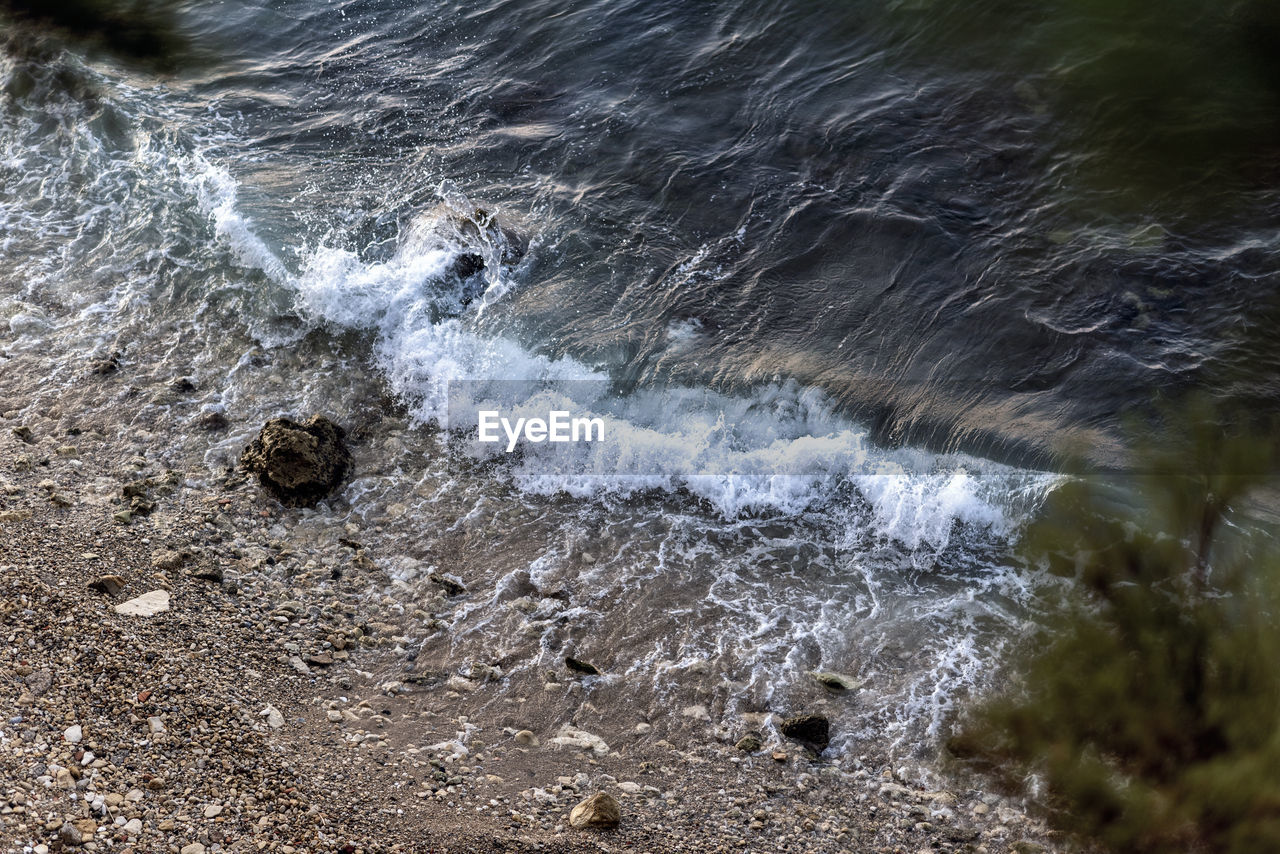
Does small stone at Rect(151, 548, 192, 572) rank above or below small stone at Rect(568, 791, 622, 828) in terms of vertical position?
above

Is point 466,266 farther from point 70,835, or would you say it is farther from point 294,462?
point 70,835

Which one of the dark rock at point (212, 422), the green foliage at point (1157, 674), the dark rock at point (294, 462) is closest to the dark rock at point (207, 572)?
the dark rock at point (294, 462)

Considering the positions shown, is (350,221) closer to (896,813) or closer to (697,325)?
(697,325)

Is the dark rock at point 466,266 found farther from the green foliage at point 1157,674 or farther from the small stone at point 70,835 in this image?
the small stone at point 70,835

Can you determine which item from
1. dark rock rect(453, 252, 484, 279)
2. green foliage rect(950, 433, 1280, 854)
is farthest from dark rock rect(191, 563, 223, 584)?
green foliage rect(950, 433, 1280, 854)

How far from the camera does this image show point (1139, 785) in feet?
12.5

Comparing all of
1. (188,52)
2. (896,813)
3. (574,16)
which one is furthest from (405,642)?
(188,52)

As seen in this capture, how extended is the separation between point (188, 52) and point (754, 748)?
504 inches

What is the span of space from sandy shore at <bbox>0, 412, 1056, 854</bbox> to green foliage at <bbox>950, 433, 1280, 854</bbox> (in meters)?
0.53

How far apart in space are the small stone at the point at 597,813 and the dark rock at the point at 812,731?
1.22m

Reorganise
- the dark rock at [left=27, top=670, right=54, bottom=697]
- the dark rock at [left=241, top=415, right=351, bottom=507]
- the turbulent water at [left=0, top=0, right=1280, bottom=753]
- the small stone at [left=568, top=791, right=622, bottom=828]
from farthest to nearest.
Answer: the dark rock at [left=241, top=415, right=351, bottom=507] < the turbulent water at [left=0, top=0, right=1280, bottom=753] < the small stone at [left=568, top=791, right=622, bottom=828] < the dark rock at [left=27, top=670, right=54, bottom=697]

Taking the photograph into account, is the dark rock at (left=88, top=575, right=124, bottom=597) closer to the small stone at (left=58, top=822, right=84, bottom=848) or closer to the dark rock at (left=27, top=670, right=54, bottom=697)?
the dark rock at (left=27, top=670, right=54, bottom=697)

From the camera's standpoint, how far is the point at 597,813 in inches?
183

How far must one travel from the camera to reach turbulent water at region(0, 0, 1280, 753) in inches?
250
